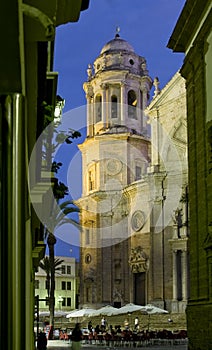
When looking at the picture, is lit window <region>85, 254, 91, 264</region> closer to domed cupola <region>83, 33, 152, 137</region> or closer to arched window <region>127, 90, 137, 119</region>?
domed cupola <region>83, 33, 152, 137</region>

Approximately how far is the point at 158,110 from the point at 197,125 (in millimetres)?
30014

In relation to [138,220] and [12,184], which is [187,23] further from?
A: [138,220]

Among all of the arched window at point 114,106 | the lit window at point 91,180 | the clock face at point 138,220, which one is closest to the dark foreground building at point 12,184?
the clock face at point 138,220

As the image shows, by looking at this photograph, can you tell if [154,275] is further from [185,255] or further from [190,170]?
[190,170]

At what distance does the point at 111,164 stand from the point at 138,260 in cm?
1181

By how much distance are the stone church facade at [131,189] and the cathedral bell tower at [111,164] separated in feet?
0.27

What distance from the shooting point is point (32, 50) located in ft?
17.5

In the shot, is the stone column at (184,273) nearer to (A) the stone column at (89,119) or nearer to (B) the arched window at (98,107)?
(A) the stone column at (89,119)

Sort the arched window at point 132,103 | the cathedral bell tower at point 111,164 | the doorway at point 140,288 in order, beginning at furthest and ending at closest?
the arched window at point 132,103, the cathedral bell tower at point 111,164, the doorway at point 140,288

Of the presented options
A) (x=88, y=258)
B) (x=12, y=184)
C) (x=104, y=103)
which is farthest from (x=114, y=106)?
(x=12, y=184)

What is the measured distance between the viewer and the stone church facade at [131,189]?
52.4m

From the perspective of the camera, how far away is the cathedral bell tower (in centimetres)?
6075

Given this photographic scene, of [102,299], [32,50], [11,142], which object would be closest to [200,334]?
[32,50]

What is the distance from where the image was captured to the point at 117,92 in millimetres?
67500
